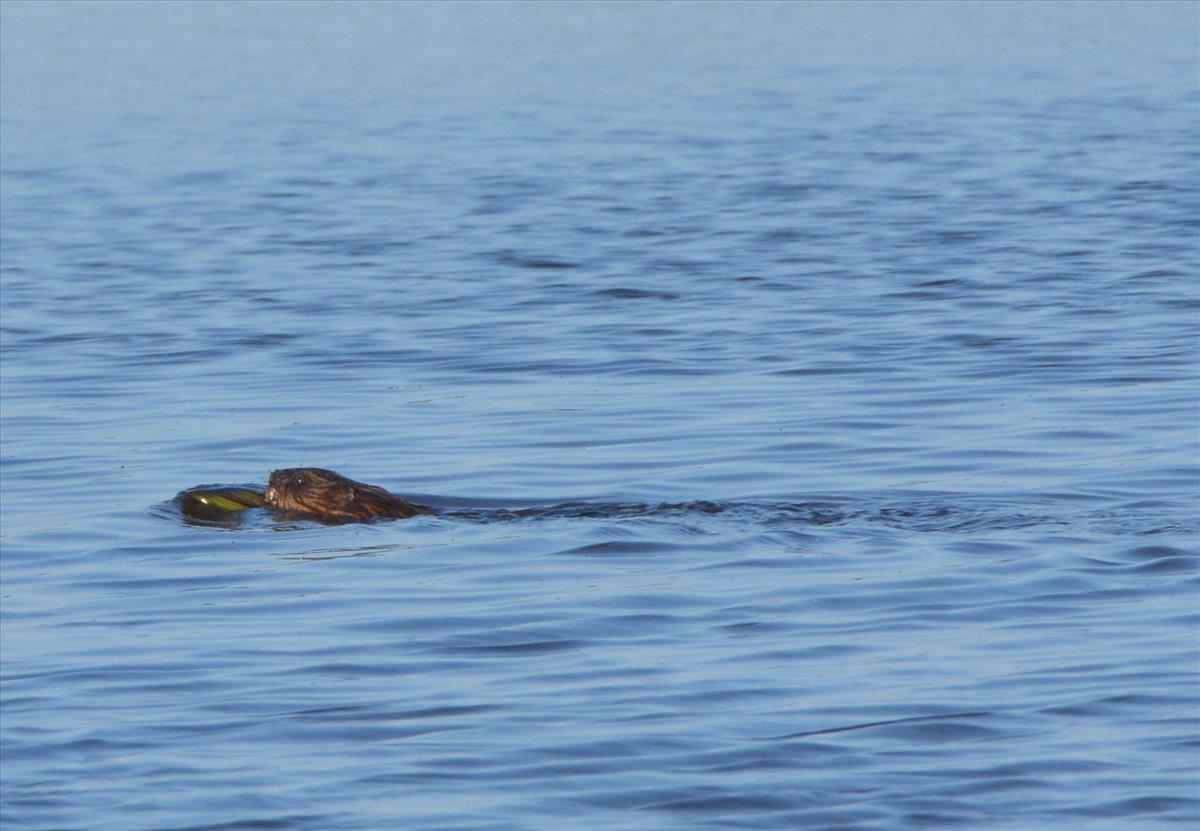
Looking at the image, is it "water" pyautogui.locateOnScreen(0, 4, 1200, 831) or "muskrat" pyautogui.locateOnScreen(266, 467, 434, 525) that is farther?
"muskrat" pyautogui.locateOnScreen(266, 467, 434, 525)

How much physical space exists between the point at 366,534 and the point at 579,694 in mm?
3189

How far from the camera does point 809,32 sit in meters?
45.2

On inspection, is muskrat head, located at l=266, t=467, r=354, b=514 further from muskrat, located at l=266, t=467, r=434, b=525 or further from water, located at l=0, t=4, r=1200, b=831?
water, located at l=0, t=4, r=1200, b=831

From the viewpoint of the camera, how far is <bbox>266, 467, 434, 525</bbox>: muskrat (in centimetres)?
1159

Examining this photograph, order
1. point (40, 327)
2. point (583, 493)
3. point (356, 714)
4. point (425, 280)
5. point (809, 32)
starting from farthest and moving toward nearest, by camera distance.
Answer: point (809, 32) < point (425, 280) < point (40, 327) < point (583, 493) < point (356, 714)

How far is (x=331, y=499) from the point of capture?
38.1 feet

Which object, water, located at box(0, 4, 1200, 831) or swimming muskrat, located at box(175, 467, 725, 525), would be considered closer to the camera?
water, located at box(0, 4, 1200, 831)

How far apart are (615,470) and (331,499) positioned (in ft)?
6.03

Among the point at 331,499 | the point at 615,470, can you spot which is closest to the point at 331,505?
the point at 331,499

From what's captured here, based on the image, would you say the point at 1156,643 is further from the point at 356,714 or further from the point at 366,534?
the point at 366,534

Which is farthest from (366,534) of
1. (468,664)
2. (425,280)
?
(425,280)

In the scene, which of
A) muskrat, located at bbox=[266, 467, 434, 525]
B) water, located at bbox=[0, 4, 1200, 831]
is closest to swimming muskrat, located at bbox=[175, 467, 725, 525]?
muskrat, located at bbox=[266, 467, 434, 525]

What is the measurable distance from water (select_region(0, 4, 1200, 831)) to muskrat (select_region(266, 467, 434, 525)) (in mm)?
116

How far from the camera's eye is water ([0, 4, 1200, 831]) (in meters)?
7.62
